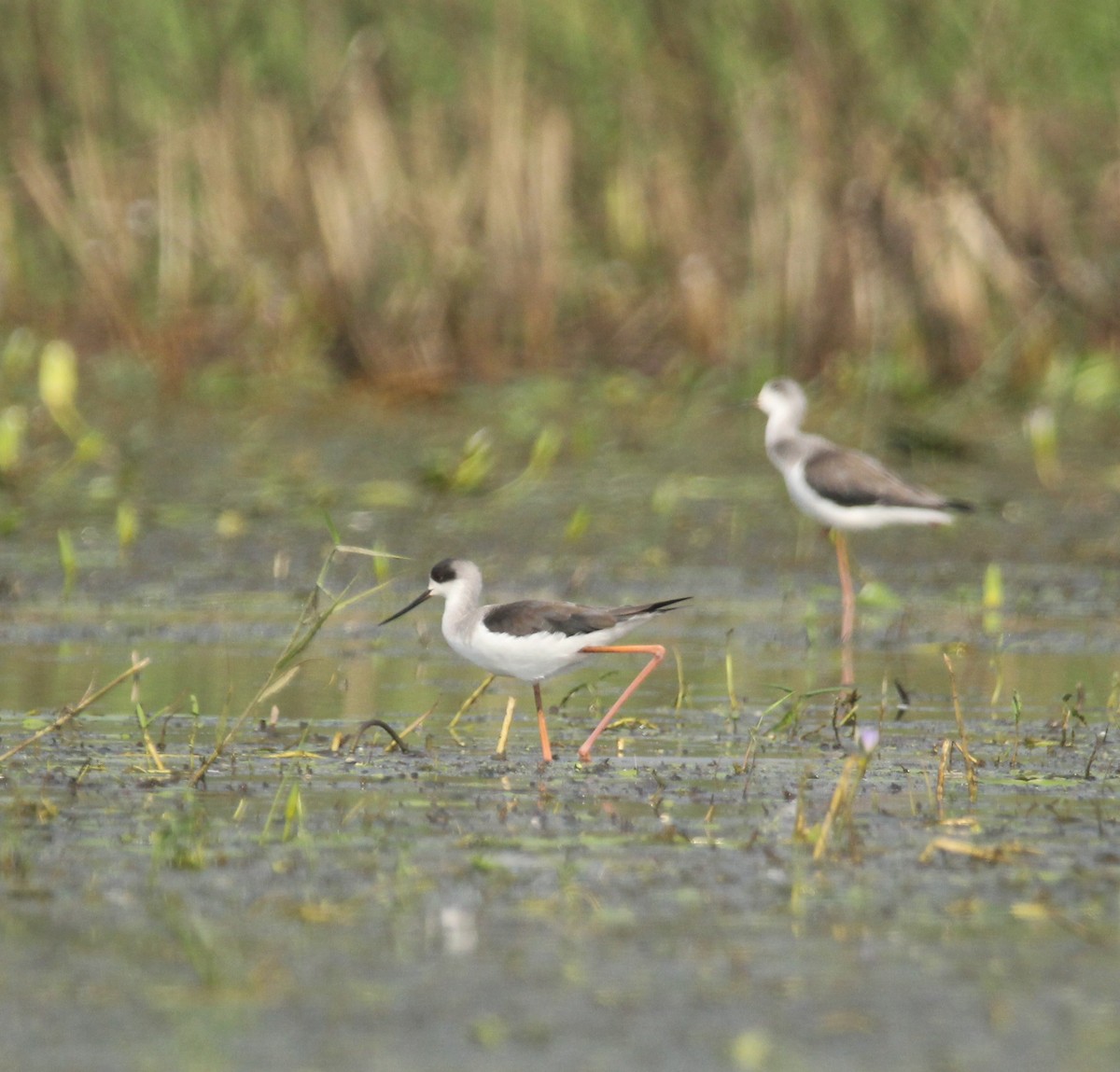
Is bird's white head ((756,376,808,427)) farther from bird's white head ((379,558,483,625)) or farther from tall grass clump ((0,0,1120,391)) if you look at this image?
bird's white head ((379,558,483,625))

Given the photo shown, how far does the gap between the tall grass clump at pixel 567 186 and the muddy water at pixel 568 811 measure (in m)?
2.71

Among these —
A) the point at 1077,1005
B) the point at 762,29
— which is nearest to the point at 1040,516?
the point at 762,29

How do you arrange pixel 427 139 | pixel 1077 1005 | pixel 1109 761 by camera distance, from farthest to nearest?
pixel 427 139 < pixel 1109 761 < pixel 1077 1005

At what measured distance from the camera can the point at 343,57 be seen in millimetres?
17375

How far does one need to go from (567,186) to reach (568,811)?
Result: 10.7 m

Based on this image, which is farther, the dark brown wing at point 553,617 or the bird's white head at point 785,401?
the bird's white head at point 785,401

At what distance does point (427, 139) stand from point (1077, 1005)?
13.0 m

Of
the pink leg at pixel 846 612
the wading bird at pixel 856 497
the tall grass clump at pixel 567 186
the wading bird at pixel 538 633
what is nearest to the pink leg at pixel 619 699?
the wading bird at pixel 538 633

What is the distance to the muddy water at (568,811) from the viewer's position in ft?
14.1

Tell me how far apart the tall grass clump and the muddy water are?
2.71 m

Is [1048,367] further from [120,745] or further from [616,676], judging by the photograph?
[120,745]

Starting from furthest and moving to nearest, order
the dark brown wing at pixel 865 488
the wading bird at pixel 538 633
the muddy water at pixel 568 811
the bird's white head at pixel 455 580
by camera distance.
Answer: the dark brown wing at pixel 865 488
the bird's white head at pixel 455 580
the wading bird at pixel 538 633
the muddy water at pixel 568 811

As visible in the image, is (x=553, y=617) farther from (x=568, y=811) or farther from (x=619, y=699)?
(x=568, y=811)

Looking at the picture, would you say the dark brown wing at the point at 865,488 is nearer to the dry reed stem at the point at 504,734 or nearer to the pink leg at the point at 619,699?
the pink leg at the point at 619,699
